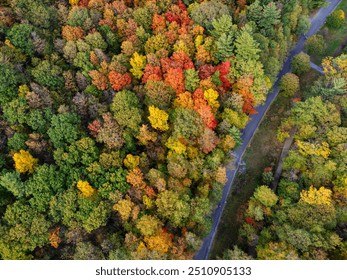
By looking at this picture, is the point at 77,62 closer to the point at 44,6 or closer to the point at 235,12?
the point at 44,6

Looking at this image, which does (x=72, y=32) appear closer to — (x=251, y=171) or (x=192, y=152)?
(x=192, y=152)

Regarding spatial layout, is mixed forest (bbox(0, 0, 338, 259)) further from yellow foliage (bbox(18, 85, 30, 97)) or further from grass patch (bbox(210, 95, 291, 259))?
grass patch (bbox(210, 95, 291, 259))

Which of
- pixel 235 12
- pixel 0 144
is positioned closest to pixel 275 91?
pixel 235 12

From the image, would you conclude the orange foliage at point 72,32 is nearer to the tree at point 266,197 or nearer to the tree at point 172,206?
the tree at point 172,206

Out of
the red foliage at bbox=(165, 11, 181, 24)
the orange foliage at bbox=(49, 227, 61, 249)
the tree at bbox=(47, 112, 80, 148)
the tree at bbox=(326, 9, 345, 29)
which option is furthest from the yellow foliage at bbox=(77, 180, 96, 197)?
the tree at bbox=(326, 9, 345, 29)

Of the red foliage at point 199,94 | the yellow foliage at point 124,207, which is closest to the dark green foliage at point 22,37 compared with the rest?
the red foliage at point 199,94

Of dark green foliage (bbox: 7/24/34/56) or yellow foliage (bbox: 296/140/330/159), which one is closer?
yellow foliage (bbox: 296/140/330/159)

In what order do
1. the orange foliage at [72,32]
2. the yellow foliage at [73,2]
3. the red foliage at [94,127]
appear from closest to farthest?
1. the red foliage at [94,127]
2. the orange foliage at [72,32]
3. the yellow foliage at [73,2]
